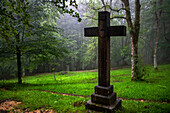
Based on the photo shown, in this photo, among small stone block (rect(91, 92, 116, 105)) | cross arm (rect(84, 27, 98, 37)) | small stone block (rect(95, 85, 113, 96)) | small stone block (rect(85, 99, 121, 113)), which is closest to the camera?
small stone block (rect(85, 99, 121, 113))

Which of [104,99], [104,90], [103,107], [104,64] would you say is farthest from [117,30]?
[103,107]

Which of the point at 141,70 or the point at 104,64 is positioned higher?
the point at 104,64

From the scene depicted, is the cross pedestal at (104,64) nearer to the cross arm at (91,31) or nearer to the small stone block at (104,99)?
the small stone block at (104,99)

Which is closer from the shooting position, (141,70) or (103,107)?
(103,107)

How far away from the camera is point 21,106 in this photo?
16.6 ft

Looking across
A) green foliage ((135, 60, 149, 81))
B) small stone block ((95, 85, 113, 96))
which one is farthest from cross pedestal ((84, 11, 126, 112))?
green foliage ((135, 60, 149, 81))

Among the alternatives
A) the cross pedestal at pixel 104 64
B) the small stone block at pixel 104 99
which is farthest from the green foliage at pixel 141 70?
the small stone block at pixel 104 99

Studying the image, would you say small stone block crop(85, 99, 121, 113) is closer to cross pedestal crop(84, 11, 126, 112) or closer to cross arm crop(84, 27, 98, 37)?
cross pedestal crop(84, 11, 126, 112)

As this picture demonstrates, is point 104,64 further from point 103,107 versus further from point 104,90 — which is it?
point 103,107

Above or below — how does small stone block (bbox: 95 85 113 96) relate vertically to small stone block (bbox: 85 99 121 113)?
above

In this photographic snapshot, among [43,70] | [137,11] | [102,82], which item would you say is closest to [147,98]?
[102,82]

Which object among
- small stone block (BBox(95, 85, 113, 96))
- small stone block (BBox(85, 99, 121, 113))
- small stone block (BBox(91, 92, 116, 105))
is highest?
small stone block (BBox(95, 85, 113, 96))

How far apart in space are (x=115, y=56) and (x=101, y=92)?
28.6 m

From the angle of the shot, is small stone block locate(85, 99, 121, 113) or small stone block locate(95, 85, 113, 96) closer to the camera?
small stone block locate(85, 99, 121, 113)
